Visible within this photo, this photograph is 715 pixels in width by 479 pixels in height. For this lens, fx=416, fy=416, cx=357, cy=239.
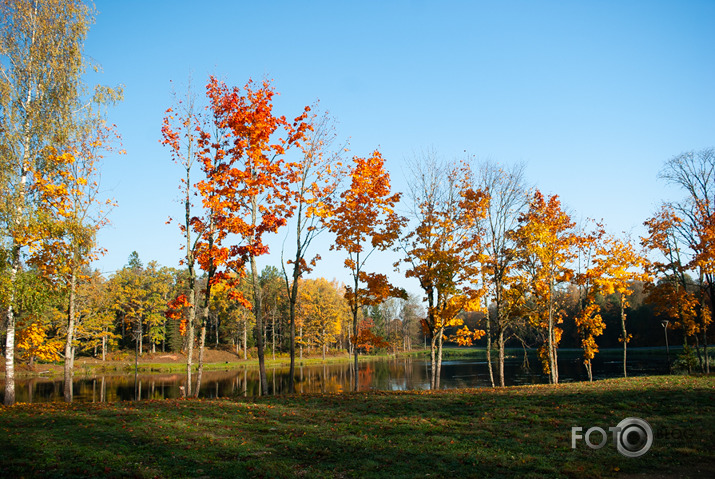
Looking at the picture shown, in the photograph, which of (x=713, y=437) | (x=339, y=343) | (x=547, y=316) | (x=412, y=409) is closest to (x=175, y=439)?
(x=412, y=409)

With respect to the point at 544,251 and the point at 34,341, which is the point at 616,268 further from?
the point at 34,341

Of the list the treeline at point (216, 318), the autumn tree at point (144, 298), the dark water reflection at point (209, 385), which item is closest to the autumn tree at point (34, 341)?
the dark water reflection at point (209, 385)

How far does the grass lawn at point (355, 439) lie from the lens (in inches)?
288

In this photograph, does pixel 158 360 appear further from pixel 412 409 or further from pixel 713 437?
pixel 713 437

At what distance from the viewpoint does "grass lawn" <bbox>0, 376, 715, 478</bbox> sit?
7.31m

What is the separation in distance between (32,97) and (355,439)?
1863cm

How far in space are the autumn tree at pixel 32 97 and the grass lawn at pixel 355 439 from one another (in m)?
6.81

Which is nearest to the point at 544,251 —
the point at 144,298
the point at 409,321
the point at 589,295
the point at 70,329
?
the point at 589,295

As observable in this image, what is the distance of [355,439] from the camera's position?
30.9 ft

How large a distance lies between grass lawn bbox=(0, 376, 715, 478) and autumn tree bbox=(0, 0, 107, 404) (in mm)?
6806

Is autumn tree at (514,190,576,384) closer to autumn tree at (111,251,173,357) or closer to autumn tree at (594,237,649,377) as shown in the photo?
autumn tree at (594,237,649,377)

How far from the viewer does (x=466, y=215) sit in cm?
2153

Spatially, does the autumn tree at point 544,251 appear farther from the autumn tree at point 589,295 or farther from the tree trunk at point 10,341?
the tree trunk at point 10,341

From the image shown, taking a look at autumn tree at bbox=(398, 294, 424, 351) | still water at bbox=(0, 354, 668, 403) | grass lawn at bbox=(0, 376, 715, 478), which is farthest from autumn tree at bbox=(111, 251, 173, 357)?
autumn tree at bbox=(398, 294, 424, 351)
